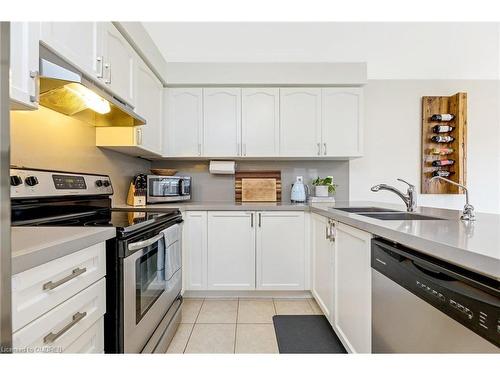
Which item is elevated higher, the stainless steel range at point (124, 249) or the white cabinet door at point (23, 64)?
the white cabinet door at point (23, 64)

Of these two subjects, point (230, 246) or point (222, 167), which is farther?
point (222, 167)

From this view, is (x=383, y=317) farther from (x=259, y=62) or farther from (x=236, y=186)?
(x=259, y=62)

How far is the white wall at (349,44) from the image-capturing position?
2.15 m

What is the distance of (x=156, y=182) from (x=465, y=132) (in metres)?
3.54

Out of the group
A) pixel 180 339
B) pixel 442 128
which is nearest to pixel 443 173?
pixel 442 128

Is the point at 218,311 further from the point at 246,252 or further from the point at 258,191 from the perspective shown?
the point at 258,191

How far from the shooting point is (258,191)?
2914mm

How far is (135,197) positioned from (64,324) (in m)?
1.56

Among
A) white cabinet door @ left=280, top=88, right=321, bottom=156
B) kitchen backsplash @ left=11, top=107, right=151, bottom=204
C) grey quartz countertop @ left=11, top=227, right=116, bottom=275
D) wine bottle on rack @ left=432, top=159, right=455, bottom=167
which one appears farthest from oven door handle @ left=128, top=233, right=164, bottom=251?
wine bottle on rack @ left=432, top=159, right=455, bottom=167

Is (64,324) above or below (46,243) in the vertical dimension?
below

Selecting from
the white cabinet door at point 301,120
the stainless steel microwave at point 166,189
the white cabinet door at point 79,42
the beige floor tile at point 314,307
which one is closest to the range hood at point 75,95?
the white cabinet door at point 79,42

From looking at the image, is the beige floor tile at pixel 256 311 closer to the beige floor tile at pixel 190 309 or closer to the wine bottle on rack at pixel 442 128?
the beige floor tile at pixel 190 309

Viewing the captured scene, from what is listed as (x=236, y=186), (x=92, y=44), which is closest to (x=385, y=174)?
(x=236, y=186)

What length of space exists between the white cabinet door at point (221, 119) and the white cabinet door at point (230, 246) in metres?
0.71
